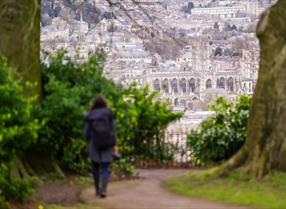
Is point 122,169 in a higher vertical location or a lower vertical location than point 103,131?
lower

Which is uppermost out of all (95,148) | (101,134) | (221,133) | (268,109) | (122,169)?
(268,109)

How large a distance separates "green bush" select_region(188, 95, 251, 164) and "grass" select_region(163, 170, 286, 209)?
3.95m

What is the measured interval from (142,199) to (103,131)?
117cm

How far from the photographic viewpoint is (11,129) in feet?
31.8

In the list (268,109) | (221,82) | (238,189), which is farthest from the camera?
(221,82)

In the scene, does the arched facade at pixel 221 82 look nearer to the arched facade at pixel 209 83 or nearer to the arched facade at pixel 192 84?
the arched facade at pixel 209 83

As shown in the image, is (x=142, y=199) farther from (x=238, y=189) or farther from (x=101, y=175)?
(x=238, y=189)

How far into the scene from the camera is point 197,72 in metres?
24.5

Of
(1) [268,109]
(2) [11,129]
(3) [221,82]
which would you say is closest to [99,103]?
(2) [11,129]

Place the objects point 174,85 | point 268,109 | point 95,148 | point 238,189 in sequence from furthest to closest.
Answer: point 174,85, point 268,109, point 238,189, point 95,148

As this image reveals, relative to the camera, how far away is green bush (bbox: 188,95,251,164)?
714 inches

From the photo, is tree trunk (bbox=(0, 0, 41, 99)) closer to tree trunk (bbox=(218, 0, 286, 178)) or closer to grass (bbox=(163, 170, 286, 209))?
grass (bbox=(163, 170, 286, 209))

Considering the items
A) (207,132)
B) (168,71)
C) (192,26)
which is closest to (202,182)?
(207,132)

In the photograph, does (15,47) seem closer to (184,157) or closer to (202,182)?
(202,182)
